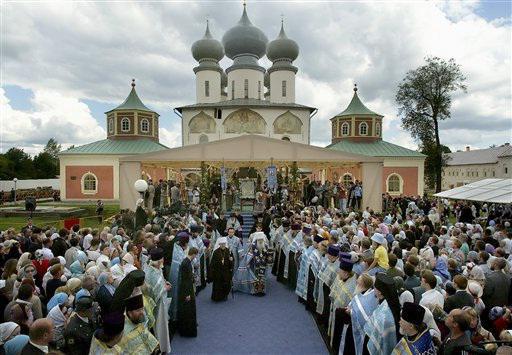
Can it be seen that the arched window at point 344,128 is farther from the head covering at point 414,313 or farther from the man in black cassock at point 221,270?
the head covering at point 414,313

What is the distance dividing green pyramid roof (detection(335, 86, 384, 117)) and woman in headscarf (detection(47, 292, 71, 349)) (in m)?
39.0

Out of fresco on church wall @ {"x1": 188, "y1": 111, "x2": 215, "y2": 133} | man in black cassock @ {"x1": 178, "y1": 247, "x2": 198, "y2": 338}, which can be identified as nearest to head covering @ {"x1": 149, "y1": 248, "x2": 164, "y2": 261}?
man in black cassock @ {"x1": 178, "y1": 247, "x2": 198, "y2": 338}

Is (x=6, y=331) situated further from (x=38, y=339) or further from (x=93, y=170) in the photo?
(x=93, y=170)

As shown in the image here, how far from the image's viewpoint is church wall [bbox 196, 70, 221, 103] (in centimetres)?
4406

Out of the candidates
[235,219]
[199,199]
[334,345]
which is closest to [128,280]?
[334,345]

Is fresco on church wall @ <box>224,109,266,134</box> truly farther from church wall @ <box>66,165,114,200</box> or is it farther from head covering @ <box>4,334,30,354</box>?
head covering @ <box>4,334,30,354</box>

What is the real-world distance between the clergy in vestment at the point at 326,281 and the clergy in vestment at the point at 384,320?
2.31 m

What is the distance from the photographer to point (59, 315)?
498 centimetres

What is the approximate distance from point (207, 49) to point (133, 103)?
417 inches

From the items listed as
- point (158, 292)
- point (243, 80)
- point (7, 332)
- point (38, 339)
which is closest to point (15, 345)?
point (7, 332)

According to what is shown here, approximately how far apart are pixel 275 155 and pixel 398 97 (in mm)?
21918

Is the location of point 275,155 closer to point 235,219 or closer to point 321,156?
point 321,156

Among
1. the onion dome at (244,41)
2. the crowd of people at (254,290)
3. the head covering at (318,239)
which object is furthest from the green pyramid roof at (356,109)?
the head covering at (318,239)

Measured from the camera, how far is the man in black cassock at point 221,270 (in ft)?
31.0
